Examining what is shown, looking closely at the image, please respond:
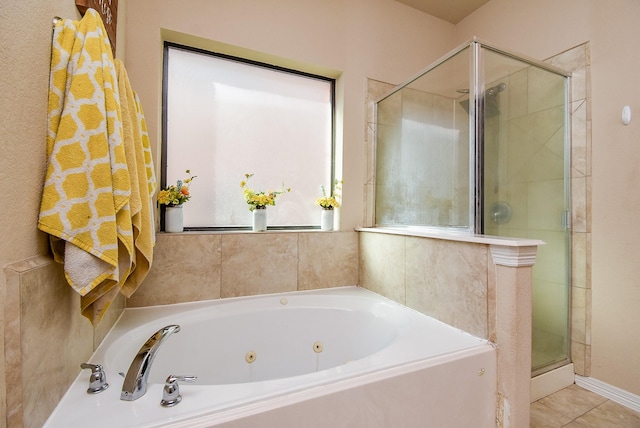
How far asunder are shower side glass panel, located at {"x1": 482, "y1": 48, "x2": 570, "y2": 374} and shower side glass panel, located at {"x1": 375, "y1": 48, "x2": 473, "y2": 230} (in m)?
0.21

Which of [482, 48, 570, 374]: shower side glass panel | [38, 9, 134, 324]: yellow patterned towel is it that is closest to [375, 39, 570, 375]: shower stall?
[482, 48, 570, 374]: shower side glass panel

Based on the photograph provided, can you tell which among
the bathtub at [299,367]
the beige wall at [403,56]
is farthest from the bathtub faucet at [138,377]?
the beige wall at [403,56]

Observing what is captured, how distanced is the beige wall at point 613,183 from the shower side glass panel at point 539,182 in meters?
0.15

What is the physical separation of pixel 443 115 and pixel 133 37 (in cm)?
181

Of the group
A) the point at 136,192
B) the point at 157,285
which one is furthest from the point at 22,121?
the point at 157,285

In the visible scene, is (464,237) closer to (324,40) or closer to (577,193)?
(577,193)

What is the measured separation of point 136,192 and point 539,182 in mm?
2124

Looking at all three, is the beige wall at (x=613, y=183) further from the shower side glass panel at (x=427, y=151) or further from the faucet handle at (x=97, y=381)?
the faucet handle at (x=97, y=381)

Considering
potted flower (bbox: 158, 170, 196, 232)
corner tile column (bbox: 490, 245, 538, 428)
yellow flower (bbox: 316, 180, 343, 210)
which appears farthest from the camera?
yellow flower (bbox: 316, 180, 343, 210)

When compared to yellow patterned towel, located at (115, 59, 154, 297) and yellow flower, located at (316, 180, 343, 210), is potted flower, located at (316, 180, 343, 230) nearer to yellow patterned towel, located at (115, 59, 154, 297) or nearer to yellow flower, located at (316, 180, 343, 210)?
yellow flower, located at (316, 180, 343, 210)

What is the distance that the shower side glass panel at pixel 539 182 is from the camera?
5.62 feet

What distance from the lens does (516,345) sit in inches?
47.6

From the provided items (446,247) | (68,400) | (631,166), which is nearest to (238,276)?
(68,400)

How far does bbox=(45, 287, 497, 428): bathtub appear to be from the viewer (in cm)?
83
